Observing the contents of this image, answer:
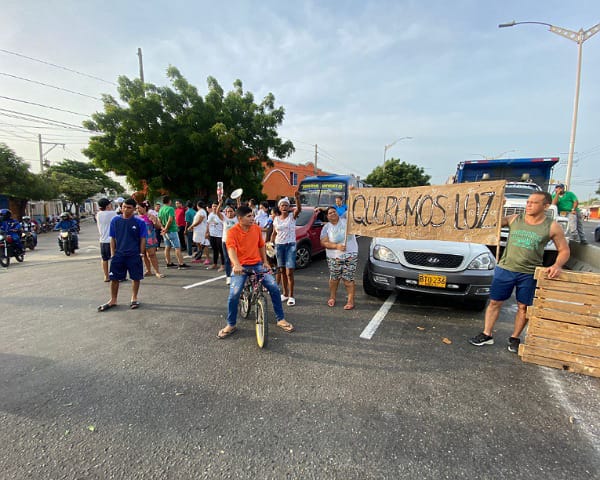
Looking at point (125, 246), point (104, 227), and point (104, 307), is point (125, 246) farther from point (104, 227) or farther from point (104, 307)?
point (104, 227)

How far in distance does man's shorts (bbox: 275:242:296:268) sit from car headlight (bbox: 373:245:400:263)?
4.38ft

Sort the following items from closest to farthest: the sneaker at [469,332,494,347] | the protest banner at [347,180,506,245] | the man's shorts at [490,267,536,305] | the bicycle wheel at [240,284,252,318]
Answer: the man's shorts at [490,267,536,305] → the sneaker at [469,332,494,347] → the protest banner at [347,180,506,245] → the bicycle wheel at [240,284,252,318]

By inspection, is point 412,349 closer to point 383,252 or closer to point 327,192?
point 383,252

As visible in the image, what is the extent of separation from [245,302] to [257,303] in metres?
0.77

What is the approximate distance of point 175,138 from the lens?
10711 millimetres

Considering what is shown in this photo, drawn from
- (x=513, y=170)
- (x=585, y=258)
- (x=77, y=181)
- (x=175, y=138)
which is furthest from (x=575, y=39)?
(x=77, y=181)

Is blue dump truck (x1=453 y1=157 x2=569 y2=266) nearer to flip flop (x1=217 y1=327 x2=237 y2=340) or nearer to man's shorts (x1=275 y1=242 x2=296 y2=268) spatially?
man's shorts (x1=275 y1=242 x2=296 y2=268)

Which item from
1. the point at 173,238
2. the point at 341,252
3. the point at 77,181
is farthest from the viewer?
the point at 77,181

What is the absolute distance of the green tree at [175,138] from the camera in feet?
34.2

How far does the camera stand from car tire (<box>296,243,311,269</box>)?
714 centimetres

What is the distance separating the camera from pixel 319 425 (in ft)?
6.99

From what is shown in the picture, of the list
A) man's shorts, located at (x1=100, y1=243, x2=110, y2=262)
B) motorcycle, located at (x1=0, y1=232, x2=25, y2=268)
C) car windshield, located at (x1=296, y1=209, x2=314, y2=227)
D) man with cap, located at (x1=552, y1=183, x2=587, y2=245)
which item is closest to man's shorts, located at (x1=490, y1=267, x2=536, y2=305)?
car windshield, located at (x1=296, y1=209, x2=314, y2=227)

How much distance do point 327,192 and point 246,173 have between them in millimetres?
3790

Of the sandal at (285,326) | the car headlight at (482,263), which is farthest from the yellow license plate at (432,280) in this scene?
the sandal at (285,326)
